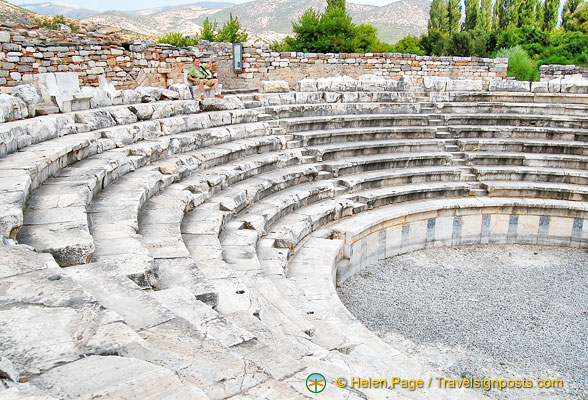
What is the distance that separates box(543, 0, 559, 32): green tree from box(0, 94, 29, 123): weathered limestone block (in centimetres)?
4878

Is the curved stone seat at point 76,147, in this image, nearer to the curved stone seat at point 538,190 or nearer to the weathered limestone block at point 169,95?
the weathered limestone block at point 169,95

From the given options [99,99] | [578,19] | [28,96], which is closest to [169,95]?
[99,99]

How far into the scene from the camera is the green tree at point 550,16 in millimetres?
45688

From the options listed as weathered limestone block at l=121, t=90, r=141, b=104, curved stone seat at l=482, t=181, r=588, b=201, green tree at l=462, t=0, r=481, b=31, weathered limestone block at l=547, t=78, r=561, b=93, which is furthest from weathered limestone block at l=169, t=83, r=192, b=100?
green tree at l=462, t=0, r=481, b=31

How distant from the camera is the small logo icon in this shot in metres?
2.43

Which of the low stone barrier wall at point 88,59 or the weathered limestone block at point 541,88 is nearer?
the low stone barrier wall at point 88,59

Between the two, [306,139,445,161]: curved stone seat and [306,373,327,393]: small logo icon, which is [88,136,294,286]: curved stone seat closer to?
[306,373,327,393]: small logo icon

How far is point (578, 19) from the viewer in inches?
1764

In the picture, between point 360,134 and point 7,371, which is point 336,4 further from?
point 7,371

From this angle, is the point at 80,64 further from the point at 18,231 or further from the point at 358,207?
the point at 18,231

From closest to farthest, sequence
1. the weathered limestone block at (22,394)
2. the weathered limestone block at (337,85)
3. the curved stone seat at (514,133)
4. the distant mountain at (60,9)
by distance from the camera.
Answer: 1. the weathered limestone block at (22,394)
2. the curved stone seat at (514,133)
3. the weathered limestone block at (337,85)
4. the distant mountain at (60,9)

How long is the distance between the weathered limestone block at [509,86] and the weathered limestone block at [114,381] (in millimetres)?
11768

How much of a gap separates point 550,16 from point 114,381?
52.7 m

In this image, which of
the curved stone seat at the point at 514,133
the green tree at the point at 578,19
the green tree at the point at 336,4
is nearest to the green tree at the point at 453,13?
the green tree at the point at 578,19
